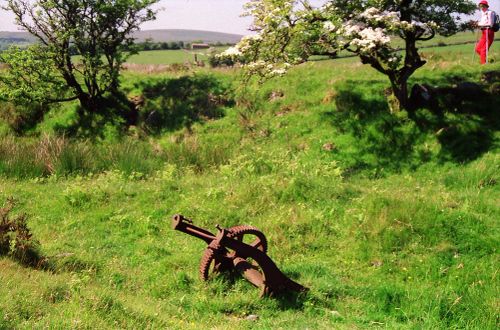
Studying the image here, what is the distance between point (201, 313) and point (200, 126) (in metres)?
13.4

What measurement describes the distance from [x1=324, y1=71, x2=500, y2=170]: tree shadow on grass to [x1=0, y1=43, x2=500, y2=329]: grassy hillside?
57 mm

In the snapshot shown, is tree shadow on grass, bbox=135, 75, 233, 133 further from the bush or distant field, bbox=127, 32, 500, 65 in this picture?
the bush

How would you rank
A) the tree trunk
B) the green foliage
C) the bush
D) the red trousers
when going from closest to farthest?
the bush → the tree trunk → the red trousers → the green foliage

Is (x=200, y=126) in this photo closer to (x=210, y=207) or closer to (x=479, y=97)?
(x=210, y=207)

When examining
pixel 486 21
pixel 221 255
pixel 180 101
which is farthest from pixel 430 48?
pixel 221 255

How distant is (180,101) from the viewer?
21.0m

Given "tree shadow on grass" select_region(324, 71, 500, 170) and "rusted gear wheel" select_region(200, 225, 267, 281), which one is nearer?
"rusted gear wheel" select_region(200, 225, 267, 281)

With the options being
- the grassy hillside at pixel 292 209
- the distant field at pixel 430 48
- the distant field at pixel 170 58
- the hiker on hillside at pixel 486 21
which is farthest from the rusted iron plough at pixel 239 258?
the distant field at pixel 170 58

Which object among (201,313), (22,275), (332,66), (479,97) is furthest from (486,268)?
(332,66)

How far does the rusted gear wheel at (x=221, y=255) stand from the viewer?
23.0 ft

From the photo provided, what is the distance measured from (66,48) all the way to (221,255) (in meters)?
15.6

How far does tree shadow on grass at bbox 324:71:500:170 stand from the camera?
14898 millimetres

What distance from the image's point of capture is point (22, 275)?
261 inches

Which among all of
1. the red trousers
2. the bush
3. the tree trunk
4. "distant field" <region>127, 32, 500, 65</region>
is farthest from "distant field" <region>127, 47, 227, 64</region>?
the bush
